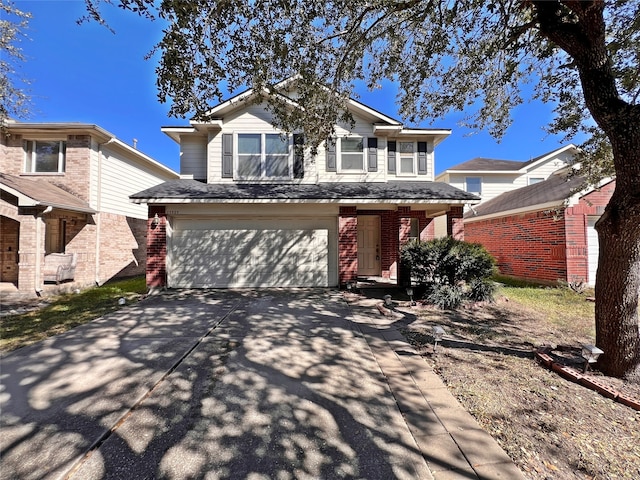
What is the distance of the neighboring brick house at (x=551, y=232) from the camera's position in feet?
30.7

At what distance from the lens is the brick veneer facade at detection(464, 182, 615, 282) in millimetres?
9359

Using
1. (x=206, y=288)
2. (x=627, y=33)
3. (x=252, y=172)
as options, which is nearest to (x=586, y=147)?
(x=627, y=33)

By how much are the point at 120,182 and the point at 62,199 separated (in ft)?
9.41

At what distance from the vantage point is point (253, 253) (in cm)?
968

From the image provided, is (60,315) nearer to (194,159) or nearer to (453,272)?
(194,159)

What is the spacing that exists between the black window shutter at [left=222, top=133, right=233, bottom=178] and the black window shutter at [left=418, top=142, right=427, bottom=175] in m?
7.49

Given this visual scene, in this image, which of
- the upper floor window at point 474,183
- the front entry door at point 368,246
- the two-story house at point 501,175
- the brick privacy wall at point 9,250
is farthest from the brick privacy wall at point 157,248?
the upper floor window at point 474,183

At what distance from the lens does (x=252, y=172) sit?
10.4 m

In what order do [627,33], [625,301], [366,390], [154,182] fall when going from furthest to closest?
[154,182] < [627,33] < [625,301] < [366,390]

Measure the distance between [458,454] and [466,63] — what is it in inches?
292

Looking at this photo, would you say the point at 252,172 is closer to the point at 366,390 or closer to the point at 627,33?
the point at 366,390

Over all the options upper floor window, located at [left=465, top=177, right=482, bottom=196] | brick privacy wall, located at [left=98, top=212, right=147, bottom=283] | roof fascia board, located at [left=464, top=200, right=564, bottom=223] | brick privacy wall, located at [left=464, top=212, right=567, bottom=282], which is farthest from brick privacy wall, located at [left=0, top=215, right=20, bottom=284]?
upper floor window, located at [left=465, top=177, right=482, bottom=196]

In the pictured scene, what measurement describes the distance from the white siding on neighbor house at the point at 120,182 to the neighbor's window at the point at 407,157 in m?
12.0

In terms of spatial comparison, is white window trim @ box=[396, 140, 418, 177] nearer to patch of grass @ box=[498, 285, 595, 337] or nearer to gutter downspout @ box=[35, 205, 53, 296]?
patch of grass @ box=[498, 285, 595, 337]
